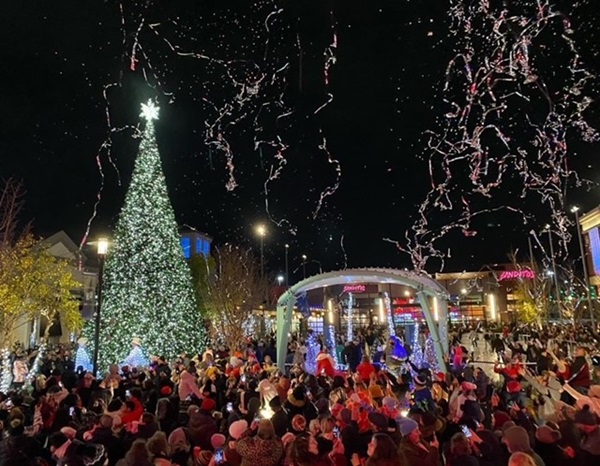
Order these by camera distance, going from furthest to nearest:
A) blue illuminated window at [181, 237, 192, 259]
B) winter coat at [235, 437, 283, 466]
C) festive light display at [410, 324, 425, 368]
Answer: blue illuminated window at [181, 237, 192, 259], festive light display at [410, 324, 425, 368], winter coat at [235, 437, 283, 466]

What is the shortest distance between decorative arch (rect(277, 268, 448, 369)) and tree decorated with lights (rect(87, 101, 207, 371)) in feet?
20.3

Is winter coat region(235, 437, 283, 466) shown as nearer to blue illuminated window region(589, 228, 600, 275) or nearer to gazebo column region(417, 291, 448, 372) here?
gazebo column region(417, 291, 448, 372)

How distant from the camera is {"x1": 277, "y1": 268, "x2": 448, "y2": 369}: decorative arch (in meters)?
14.3

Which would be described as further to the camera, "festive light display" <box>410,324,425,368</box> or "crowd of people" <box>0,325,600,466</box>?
"festive light display" <box>410,324,425,368</box>

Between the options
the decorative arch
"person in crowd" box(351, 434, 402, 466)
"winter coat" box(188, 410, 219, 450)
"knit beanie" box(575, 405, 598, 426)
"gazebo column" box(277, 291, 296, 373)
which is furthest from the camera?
"gazebo column" box(277, 291, 296, 373)

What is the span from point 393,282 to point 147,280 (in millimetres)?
10224

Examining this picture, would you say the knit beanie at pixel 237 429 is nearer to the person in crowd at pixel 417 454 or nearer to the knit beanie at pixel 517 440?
the person in crowd at pixel 417 454

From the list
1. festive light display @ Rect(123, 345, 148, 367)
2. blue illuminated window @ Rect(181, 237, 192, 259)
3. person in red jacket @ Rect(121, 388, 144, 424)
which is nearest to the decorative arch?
festive light display @ Rect(123, 345, 148, 367)

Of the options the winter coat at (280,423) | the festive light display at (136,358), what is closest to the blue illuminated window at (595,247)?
the festive light display at (136,358)

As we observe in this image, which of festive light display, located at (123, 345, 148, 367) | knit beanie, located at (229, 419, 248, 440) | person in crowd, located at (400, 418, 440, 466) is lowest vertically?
person in crowd, located at (400, 418, 440, 466)

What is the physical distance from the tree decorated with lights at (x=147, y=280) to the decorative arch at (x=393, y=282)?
6.18 metres

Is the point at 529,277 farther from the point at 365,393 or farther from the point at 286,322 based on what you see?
the point at 365,393

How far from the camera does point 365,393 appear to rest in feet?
26.9

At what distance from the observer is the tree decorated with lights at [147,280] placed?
1911 cm
